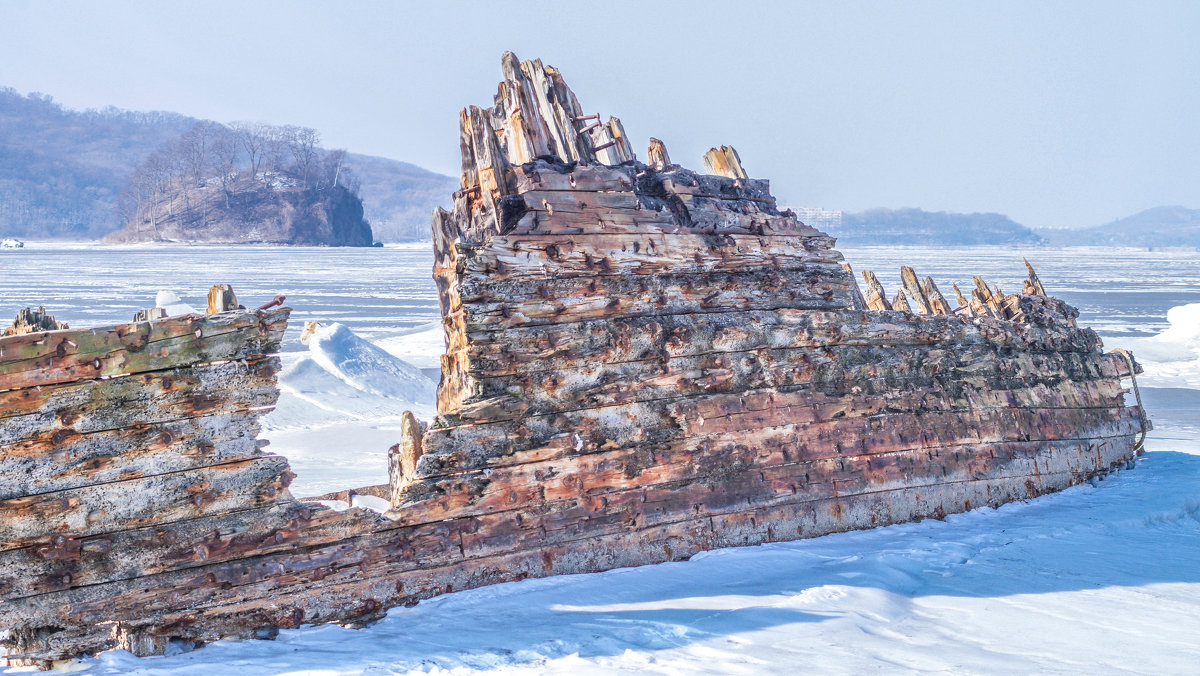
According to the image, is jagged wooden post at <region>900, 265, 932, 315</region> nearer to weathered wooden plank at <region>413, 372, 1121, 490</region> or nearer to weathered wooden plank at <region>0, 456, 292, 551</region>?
weathered wooden plank at <region>413, 372, 1121, 490</region>

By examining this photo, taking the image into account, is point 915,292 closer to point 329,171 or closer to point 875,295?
point 875,295

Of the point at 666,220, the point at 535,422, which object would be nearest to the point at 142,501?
the point at 535,422

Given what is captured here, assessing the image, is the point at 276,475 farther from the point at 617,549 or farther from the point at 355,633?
the point at 617,549

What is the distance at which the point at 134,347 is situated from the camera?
348cm

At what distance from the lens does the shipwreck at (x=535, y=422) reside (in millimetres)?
3447

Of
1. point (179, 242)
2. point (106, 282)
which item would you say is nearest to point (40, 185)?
point (179, 242)

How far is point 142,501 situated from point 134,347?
625 mm

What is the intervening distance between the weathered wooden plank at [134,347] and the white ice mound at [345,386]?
6173 millimetres

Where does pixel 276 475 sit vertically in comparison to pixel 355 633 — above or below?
above

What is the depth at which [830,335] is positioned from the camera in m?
5.11

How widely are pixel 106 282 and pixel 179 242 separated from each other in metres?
62.4

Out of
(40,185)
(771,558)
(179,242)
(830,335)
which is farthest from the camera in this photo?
(40,185)

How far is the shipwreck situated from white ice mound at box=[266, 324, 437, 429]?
486cm

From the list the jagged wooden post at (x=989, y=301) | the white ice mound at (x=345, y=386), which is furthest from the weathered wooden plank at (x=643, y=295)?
the white ice mound at (x=345, y=386)
